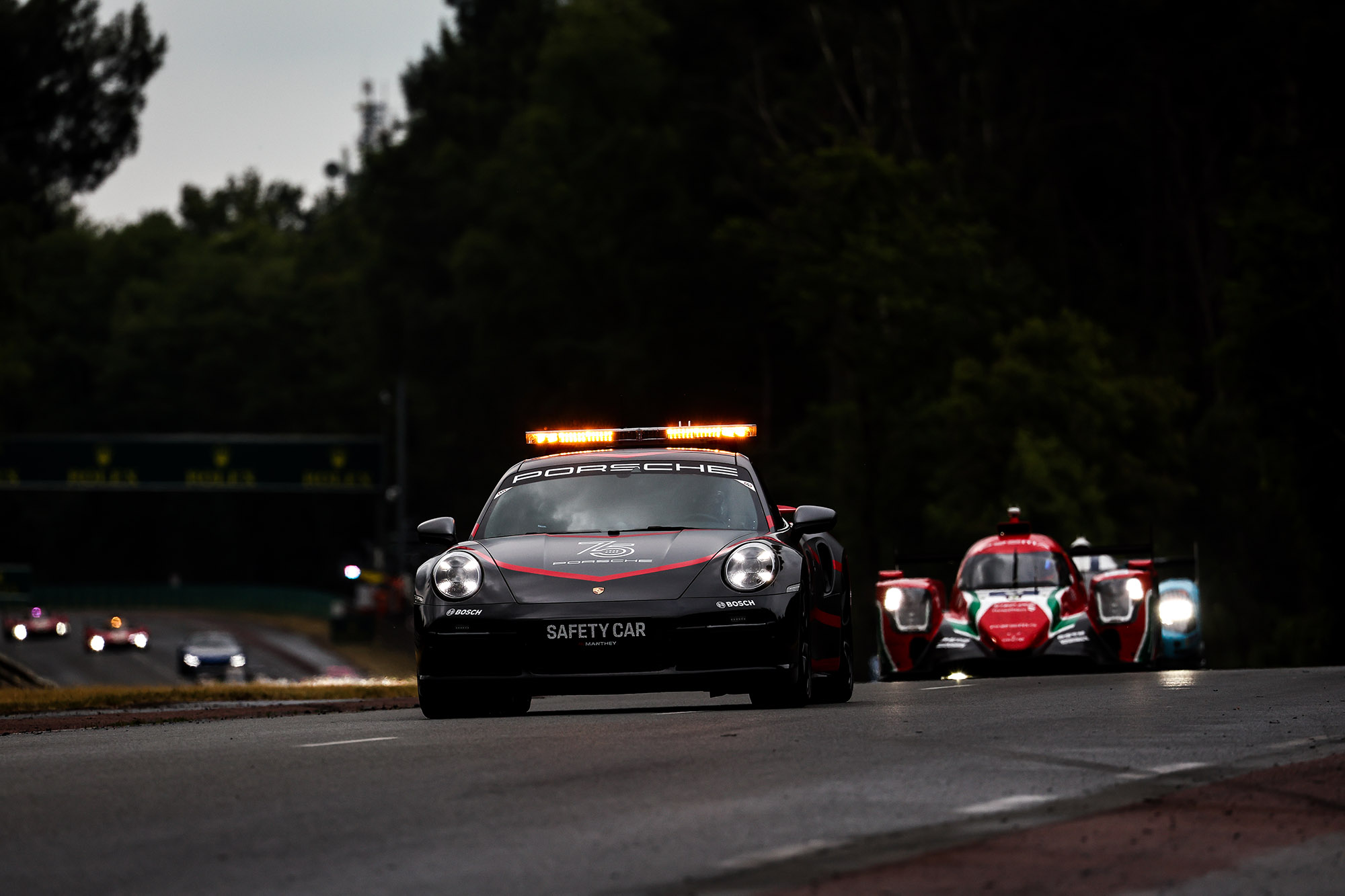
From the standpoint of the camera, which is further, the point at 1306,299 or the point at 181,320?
the point at 181,320

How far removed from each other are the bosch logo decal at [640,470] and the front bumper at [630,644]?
1571 millimetres

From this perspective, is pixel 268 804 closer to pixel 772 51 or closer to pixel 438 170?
pixel 772 51

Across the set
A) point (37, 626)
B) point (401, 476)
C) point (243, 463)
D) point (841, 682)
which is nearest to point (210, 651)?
point (401, 476)

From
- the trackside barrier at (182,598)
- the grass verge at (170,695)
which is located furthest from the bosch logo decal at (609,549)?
the trackside barrier at (182,598)

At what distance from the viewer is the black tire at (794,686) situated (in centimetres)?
1335

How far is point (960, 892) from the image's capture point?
22.6 ft

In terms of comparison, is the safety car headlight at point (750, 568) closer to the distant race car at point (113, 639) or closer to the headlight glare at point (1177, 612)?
the headlight glare at point (1177, 612)

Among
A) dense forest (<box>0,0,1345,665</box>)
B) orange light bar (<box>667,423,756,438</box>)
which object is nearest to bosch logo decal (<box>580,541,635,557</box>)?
orange light bar (<box>667,423,756,438</box>)

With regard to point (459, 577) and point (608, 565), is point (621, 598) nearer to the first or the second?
point (608, 565)

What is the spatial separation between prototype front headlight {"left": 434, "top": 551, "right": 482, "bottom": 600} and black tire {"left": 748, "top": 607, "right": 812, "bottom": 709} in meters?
1.66

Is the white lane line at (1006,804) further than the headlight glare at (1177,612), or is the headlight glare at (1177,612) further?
the headlight glare at (1177,612)

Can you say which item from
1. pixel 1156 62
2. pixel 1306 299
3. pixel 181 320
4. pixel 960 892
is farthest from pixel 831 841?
pixel 181 320

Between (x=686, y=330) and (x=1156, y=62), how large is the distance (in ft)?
70.0

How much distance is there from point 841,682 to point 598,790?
6489 millimetres
